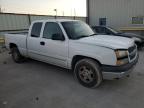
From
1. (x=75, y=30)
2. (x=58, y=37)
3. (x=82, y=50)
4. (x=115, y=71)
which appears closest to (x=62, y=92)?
(x=82, y=50)

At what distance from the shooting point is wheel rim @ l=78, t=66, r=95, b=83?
148 inches

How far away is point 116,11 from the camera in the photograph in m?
12.7

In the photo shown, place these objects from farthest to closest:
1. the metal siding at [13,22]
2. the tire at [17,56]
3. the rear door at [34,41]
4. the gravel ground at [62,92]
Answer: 1. the metal siding at [13,22]
2. the tire at [17,56]
3. the rear door at [34,41]
4. the gravel ground at [62,92]

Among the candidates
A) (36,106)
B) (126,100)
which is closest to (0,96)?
(36,106)

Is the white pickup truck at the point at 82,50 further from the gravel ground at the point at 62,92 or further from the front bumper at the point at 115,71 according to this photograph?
the gravel ground at the point at 62,92

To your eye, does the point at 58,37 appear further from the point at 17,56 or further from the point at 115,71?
the point at 17,56

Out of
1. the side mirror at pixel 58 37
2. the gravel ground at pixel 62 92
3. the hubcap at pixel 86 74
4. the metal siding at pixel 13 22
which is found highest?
the metal siding at pixel 13 22

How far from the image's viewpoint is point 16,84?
424cm

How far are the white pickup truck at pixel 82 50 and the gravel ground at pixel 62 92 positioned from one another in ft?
1.30

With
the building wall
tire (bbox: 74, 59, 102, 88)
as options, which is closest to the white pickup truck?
tire (bbox: 74, 59, 102, 88)

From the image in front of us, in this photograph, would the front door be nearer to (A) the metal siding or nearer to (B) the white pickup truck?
(B) the white pickup truck

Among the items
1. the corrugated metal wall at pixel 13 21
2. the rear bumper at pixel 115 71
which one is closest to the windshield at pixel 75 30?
the rear bumper at pixel 115 71

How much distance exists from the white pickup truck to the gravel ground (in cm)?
40

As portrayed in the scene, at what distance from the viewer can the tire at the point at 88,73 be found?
3.60m
